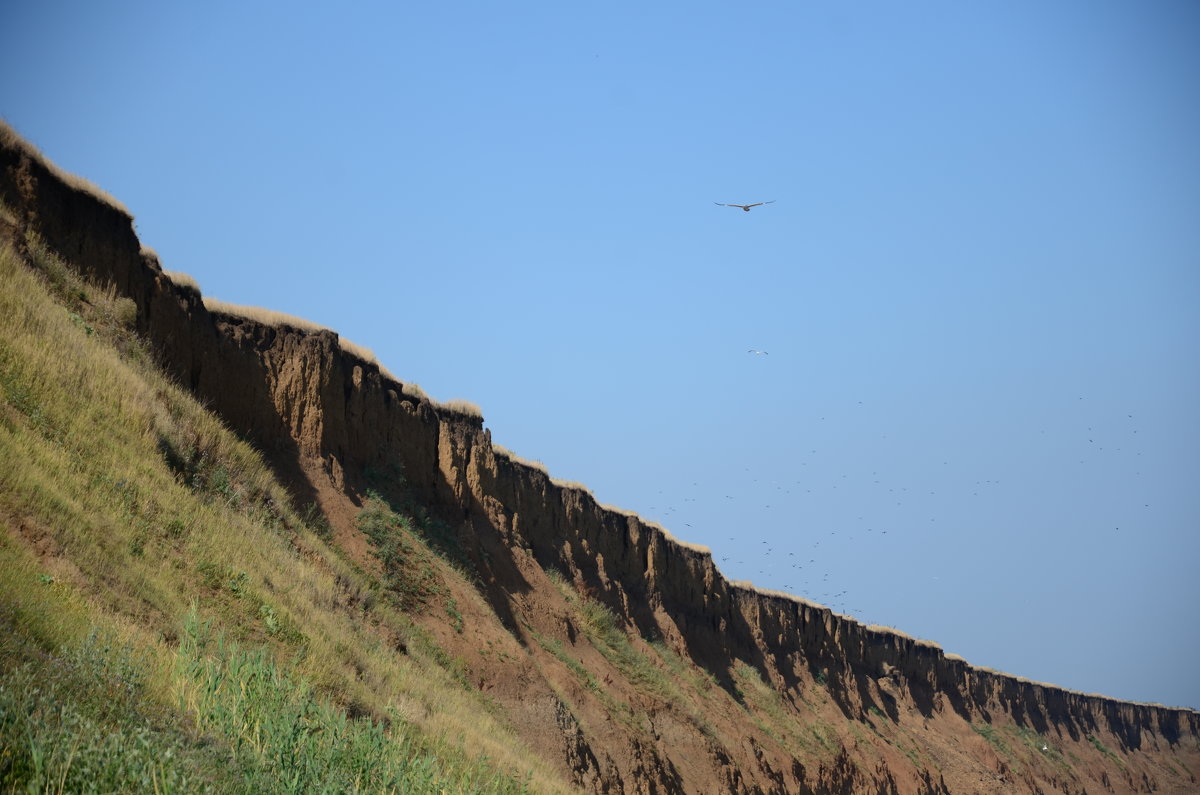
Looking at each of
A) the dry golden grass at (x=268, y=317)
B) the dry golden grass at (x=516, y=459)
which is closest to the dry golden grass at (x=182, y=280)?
the dry golden grass at (x=268, y=317)

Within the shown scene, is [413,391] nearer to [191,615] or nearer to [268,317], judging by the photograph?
[268,317]

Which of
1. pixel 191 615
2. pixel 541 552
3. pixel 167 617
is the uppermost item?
pixel 541 552

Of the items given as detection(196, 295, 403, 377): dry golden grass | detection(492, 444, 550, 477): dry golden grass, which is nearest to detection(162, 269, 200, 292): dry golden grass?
detection(196, 295, 403, 377): dry golden grass

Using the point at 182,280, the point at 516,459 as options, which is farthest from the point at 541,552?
the point at 182,280

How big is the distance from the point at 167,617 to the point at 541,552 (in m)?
23.9

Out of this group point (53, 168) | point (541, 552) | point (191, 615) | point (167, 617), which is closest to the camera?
point (191, 615)

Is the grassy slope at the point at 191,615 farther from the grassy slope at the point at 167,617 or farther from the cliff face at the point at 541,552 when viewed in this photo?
the cliff face at the point at 541,552

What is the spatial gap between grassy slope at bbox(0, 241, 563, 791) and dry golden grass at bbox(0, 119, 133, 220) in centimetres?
203

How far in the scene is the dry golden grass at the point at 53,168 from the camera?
18781 millimetres

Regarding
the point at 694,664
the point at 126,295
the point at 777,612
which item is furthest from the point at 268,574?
the point at 777,612

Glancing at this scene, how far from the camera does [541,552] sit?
35.8m

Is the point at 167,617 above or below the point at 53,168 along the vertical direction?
below

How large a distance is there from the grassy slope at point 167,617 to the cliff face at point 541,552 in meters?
1.92

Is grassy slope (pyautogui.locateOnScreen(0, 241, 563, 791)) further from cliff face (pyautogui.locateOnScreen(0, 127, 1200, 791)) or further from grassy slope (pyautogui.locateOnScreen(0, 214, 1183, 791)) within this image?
cliff face (pyautogui.locateOnScreen(0, 127, 1200, 791))
